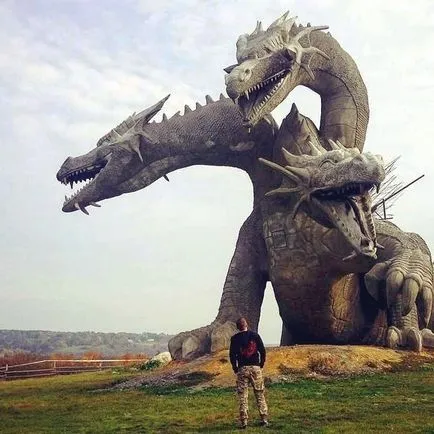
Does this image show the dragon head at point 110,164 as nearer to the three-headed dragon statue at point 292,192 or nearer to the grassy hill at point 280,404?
the three-headed dragon statue at point 292,192

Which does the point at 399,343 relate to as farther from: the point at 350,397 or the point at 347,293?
the point at 350,397

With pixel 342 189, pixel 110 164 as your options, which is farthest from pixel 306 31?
pixel 110 164

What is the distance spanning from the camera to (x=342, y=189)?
902 centimetres

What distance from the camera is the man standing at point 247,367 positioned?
20.9ft

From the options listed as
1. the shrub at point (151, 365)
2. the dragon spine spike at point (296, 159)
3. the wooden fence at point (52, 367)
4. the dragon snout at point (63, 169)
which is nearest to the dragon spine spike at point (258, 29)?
the dragon spine spike at point (296, 159)

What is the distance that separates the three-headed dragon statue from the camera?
978cm

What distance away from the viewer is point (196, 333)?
11742mm

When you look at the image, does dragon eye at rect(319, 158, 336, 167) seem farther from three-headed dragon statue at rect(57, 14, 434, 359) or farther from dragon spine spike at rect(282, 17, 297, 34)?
dragon spine spike at rect(282, 17, 297, 34)

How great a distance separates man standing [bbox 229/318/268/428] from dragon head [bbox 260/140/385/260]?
3.13m

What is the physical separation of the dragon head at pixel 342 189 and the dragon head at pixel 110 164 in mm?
3505

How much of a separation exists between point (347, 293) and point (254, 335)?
16.9 feet

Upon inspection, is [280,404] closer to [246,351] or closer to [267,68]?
[246,351]

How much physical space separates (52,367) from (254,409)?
16251 mm

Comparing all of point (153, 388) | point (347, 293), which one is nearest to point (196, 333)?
point (153, 388)
